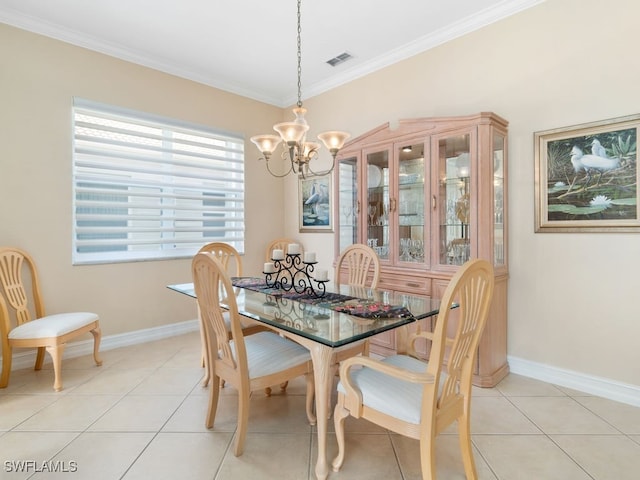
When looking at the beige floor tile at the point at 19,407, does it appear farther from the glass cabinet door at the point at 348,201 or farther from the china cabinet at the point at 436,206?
the glass cabinet door at the point at 348,201

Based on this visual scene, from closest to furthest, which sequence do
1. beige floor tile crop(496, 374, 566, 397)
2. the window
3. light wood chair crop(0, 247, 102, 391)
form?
beige floor tile crop(496, 374, 566, 397) < light wood chair crop(0, 247, 102, 391) < the window

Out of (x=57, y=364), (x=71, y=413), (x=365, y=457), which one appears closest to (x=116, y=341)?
(x=57, y=364)

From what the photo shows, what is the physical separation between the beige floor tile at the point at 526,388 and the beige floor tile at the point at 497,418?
0.16 metres

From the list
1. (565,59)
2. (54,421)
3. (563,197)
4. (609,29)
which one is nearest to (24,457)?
(54,421)

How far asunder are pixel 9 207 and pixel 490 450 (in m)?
3.96

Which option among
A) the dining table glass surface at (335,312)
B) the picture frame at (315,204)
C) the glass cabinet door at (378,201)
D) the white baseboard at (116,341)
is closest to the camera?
the dining table glass surface at (335,312)

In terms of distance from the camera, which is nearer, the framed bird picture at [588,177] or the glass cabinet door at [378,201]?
the framed bird picture at [588,177]

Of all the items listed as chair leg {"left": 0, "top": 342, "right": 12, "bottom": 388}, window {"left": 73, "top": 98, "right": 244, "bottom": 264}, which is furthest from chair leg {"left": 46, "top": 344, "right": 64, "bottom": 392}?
window {"left": 73, "top": 98, "right": 244, "bottom": 264}

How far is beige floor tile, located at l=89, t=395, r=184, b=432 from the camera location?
2.05 metres

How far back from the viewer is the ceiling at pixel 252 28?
271cm

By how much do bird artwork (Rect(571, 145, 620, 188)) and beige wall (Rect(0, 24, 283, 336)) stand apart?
3710 mm

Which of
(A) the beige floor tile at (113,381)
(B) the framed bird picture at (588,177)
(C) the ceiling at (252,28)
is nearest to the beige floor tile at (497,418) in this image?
(B) the framed bird picture at (588,177)

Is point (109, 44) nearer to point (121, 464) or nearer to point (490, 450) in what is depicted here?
point (121, 464)

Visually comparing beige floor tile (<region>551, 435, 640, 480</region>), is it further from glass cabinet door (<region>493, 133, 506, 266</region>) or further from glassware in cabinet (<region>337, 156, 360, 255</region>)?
glassware in cabinet (<region>337, 156, 360, 255</region>)
